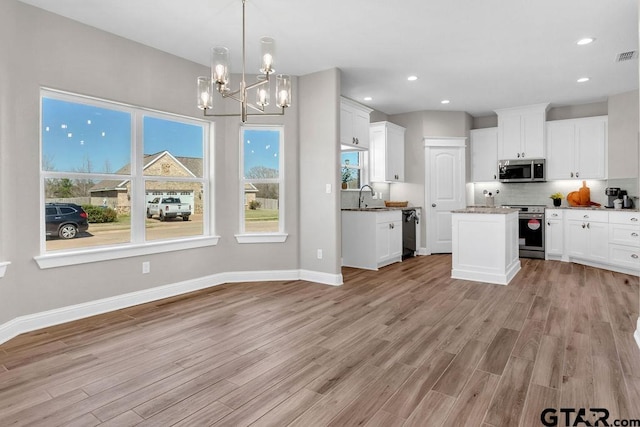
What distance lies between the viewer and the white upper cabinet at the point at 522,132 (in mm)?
6464

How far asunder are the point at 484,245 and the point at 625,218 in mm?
2305

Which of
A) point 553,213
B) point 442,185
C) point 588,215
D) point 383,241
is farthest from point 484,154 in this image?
point 383,241

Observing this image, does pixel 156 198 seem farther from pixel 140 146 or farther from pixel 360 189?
pixel 360 189

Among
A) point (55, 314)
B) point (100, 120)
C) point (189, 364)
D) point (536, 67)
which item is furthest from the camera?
point (536, 67)

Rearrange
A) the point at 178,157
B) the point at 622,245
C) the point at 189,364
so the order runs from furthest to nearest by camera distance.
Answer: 1. the point at 622,245
2. the point at 178,157
3. the point at 189,364

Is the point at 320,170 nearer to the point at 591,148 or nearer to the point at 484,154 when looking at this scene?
the point at 484,154

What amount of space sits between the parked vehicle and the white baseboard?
70 centimetres

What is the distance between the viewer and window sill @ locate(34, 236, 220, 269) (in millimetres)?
3182

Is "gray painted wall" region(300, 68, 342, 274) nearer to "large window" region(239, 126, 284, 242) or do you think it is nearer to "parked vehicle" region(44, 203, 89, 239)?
"large window" region(239, 126, 284, 242)

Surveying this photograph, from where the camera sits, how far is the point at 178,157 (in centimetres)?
431

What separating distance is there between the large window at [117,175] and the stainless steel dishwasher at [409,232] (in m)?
3.48

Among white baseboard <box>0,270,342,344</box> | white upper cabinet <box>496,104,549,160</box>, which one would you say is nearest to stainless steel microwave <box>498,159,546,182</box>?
white upper cabinet <box>496,104,549,160</box>

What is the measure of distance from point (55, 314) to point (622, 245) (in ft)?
23.1

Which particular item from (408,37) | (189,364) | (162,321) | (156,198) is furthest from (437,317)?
(156,198)
